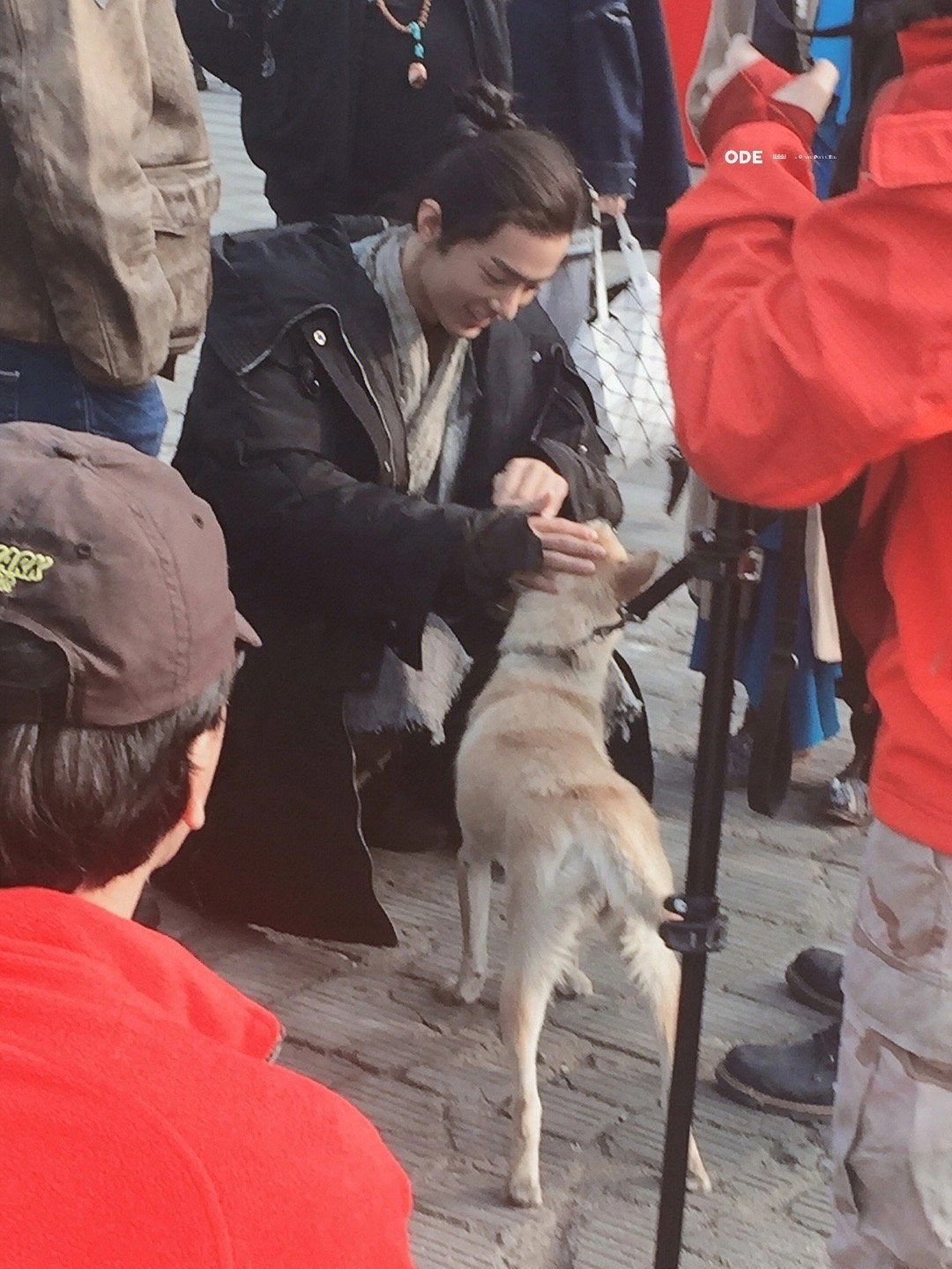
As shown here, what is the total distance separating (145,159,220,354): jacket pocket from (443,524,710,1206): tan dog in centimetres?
85

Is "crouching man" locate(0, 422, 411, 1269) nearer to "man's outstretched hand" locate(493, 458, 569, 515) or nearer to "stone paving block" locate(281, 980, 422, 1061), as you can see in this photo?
"man's outstretched hand" locate(493, 458, 569, 515)

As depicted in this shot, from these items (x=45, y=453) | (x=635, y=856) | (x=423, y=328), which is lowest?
(x=635, y=856)

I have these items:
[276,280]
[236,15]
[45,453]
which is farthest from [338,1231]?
[236,15]

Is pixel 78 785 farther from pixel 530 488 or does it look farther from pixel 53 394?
pixel 530 488

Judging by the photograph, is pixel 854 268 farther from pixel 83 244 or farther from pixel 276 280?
pixel 276 280

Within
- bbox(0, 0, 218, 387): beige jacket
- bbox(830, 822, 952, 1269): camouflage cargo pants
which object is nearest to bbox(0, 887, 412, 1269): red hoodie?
bbox(830, 822, 952, 1269): camouflage cargo pants

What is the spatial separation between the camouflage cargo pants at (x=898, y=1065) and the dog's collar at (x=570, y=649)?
4.64ft

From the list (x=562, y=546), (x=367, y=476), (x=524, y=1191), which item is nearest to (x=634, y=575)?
(x=562, y=546)

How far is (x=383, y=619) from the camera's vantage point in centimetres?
288

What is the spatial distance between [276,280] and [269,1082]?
83.7 inches

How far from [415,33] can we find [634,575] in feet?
4.96

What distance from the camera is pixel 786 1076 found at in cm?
270

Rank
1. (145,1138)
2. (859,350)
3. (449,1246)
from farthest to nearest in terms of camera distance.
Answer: (449,1246), (859,350), (145,1138)

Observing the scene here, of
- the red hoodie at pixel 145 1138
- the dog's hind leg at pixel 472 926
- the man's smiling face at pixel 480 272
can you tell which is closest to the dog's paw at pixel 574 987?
the dog's hind leg at pixel 472 926
